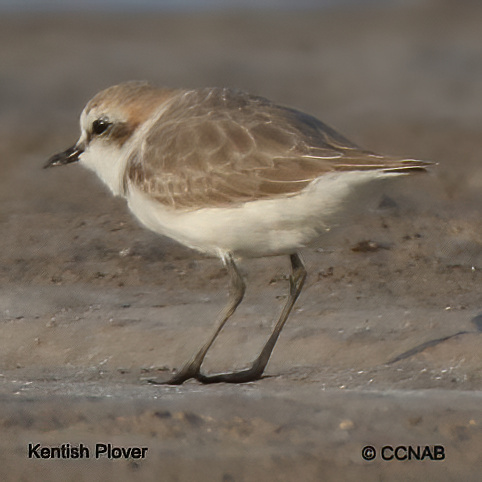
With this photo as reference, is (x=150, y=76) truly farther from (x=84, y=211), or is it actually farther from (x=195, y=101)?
(x=195, y=101)

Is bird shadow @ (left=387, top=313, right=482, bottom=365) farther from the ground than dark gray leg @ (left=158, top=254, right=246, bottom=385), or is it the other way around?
dark gray leg @ (left=158, top=254, right=246, bottom=385)

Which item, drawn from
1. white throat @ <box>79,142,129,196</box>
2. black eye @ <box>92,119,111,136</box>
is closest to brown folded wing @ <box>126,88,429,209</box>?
white throat @ <box>79,142,129,196</box>

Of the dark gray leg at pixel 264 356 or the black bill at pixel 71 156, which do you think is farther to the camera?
the black bill at pixel 71 156

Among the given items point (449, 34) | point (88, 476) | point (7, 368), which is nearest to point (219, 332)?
point (7, 368)

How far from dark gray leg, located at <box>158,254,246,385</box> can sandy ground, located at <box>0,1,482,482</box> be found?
0.74 feet

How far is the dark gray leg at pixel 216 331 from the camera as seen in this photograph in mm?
5031

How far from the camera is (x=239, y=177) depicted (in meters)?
4.68

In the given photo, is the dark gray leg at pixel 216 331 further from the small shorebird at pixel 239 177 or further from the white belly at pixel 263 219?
the white belly at pixel 263 219

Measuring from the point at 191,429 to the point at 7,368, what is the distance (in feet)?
5.78

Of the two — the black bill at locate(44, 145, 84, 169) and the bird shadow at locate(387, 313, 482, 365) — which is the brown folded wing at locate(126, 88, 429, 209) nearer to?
the black bill at locate(44, 145, 84, 169)

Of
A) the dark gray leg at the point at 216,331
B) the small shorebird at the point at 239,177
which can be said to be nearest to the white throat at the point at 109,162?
the small shorebird at the point at 239,177

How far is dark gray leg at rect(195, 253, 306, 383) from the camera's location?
16.3 feet

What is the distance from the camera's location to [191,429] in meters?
3.85

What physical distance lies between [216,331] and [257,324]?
64 centimetres
